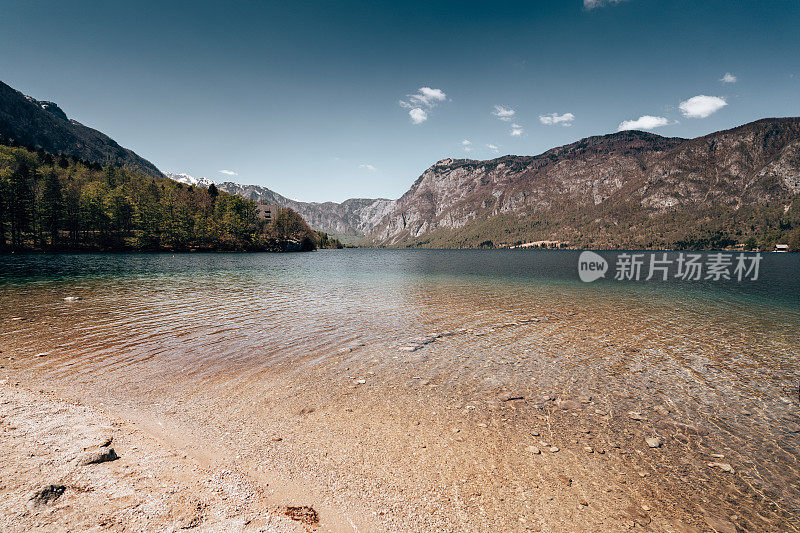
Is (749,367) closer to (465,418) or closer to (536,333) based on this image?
(536,333)

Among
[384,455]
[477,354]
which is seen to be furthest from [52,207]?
[384,455]

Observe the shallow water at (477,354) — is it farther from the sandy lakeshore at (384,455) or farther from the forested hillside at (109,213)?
the forested hillside at (109,213)

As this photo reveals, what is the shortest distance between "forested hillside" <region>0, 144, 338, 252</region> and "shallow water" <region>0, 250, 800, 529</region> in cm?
9369

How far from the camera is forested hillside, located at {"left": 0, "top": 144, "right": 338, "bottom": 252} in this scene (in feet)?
290

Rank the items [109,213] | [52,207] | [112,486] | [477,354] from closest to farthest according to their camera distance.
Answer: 1. [112,486]
2. [477,354]
3. [52,207]
4. [109,213]

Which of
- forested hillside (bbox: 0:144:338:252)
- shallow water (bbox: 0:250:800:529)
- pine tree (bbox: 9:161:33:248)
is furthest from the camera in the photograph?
forested hillside (bbox: 0:144:338:252)

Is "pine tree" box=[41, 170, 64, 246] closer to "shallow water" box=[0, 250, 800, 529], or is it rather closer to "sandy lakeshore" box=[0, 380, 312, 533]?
"shallow water" box=[0, 250, 800, 529]

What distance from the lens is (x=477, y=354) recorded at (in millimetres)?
14609

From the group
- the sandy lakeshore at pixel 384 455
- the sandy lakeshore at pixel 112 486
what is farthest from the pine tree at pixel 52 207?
the sandy lakeshore at pixel 112 486

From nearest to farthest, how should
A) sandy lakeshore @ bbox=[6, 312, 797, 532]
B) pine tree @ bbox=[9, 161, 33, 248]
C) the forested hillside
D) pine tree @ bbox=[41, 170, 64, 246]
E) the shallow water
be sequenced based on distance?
sandy lakeshore @ bbox=[6, 312, 797, 532] < the shallow water < pine tree @ bbox=[9, 161, 33, 248] < the forested hillside < pine tree @ bbox=[41, 170, 64, 246]

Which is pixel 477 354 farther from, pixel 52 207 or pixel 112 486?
pixel 52 207

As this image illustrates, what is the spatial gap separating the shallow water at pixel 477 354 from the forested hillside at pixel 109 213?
93691 mm

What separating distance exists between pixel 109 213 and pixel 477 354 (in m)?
133

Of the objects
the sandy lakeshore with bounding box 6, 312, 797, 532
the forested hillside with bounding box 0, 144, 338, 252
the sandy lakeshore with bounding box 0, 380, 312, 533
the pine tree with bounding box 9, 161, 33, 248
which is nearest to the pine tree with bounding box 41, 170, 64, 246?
the forested hillside with bounding box 0, 144, 338, 252
